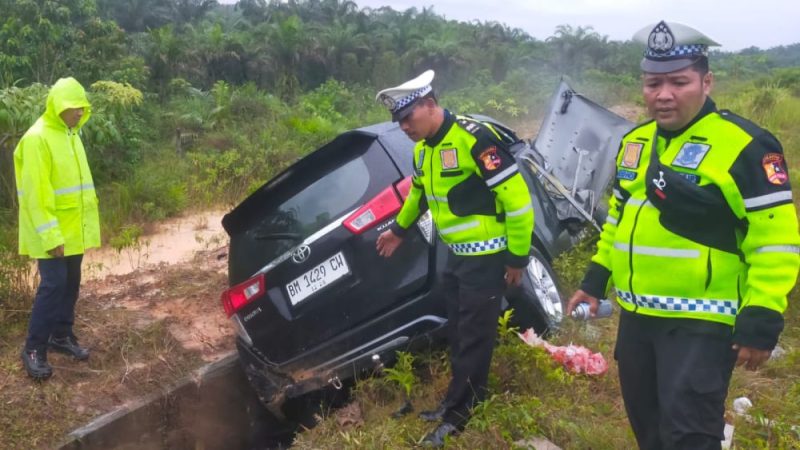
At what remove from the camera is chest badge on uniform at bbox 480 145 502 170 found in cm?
297

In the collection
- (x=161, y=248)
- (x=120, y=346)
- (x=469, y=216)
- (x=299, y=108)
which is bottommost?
(x=299, y=108)

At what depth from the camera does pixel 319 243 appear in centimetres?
345

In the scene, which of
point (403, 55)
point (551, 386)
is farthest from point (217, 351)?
point (403, 55)

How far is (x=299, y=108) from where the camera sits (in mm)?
13164

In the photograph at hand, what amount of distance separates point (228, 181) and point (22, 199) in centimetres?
520

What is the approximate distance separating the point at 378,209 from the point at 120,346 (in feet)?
7.10

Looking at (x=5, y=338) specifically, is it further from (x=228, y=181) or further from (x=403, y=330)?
(x=228, y=181)

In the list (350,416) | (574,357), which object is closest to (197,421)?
(350,416)

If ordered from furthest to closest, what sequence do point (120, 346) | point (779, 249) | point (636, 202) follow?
1. point (120, 346)
2. point (636, 202)
3. point (779, 249)

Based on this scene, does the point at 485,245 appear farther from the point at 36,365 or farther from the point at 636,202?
the point at 36,365

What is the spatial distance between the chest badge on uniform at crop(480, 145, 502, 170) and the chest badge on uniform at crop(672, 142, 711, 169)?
944 millimetres

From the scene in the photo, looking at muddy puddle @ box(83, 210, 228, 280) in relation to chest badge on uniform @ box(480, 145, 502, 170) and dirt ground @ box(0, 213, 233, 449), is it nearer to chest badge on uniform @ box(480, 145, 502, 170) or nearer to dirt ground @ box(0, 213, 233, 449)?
dirt ground @ box(0, 213, 233, 449)

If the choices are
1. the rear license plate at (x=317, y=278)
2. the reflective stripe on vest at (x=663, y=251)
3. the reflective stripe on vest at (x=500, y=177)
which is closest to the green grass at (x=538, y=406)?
the rear license plate at (x=317, y=278)

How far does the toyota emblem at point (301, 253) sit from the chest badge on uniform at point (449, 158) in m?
0.87
